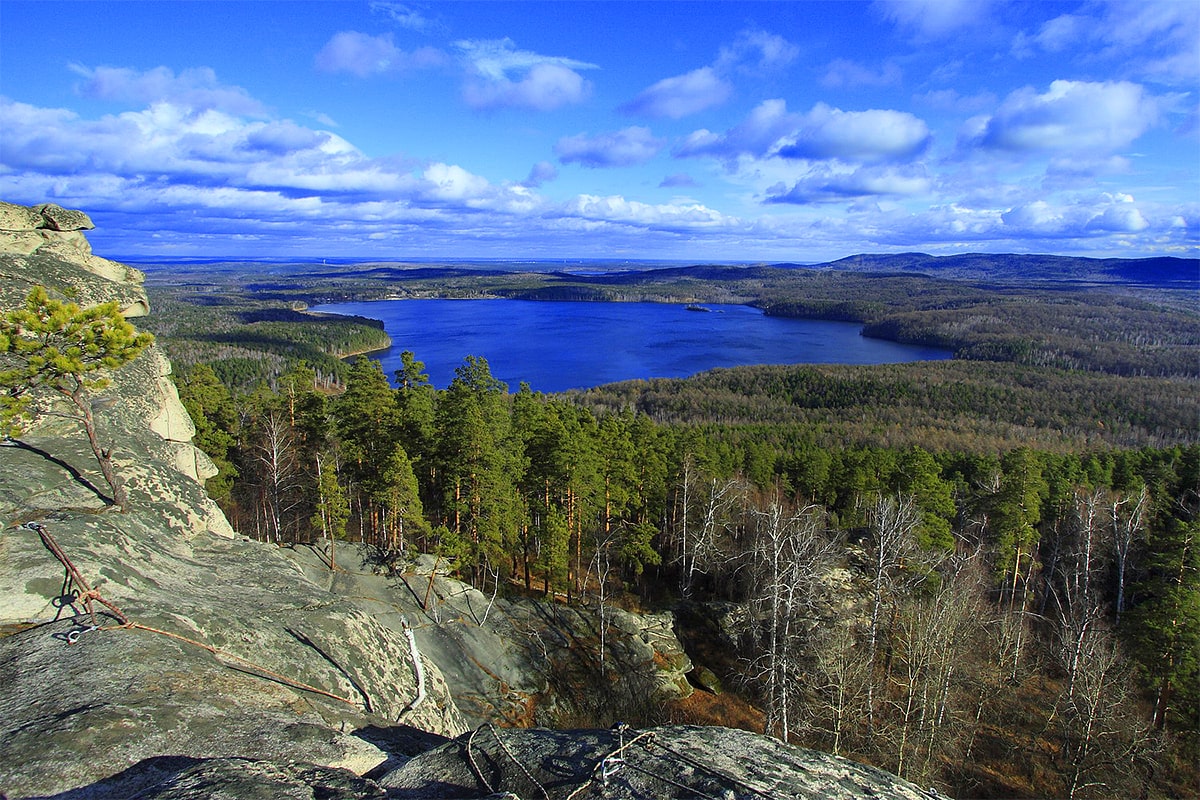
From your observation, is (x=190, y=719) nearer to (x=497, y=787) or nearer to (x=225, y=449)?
(x=497, y=787)

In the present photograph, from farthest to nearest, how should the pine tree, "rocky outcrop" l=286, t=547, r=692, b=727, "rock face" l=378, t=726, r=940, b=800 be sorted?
"rocky outcrop" l=286, t=547, r=692, b=727, the pine tree, "rock face" l=378, t=726, r=940, b=800

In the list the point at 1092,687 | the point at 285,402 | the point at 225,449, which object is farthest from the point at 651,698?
the point at 225,449

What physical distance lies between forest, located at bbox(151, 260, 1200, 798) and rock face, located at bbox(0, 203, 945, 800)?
21.8 feet

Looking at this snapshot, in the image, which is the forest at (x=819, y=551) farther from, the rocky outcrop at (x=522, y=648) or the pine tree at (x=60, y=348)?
the pine tree at (x=60, y=348)

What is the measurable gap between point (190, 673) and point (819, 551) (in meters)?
13.8

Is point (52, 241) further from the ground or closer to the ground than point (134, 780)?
further from the ground

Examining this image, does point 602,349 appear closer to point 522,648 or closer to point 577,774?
point 522,648

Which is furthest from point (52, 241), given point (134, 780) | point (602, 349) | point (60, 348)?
point (602, 349)

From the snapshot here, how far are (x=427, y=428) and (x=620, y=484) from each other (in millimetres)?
9521

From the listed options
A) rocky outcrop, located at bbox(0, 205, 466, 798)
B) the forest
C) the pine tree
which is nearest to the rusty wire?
rocky outcrop, located at bbox(0, 205, 466, 798)

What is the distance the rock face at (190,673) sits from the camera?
429 cm

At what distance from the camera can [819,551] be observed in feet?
50.7

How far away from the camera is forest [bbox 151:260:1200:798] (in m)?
15.3

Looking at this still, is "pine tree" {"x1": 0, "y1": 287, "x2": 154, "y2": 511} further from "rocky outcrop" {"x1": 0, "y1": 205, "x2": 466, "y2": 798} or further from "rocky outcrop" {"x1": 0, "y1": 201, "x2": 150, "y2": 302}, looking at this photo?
"rocky outcrop" {"x1": 0, "y1": 201, "x2": 150, "y2": 302}
